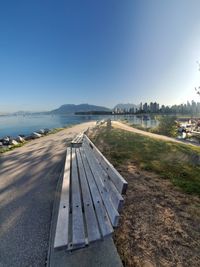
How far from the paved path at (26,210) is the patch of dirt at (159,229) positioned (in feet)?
3.99

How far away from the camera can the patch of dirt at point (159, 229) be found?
2.13 metres

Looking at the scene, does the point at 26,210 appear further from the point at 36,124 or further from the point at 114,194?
the point at 36,124

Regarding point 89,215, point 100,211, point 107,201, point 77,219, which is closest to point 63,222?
point 77,219

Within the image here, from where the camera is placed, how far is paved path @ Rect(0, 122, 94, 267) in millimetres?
2252

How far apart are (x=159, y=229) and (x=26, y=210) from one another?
2.51 meters

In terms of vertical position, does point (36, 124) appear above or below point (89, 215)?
below

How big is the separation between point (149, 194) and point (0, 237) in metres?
2.97

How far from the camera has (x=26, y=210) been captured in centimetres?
322

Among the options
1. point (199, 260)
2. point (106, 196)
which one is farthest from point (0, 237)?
point (199, 260)

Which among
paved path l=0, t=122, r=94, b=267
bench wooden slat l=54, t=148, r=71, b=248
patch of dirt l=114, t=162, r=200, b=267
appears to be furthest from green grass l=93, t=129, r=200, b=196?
bench wooden slat l=54, t=148, r=71, b=248

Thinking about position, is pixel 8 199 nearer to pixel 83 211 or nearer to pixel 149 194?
pixel 83 211

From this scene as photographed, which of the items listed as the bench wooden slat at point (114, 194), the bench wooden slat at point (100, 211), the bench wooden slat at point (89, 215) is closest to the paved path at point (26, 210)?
the bench wooden slat at point (89, 215)

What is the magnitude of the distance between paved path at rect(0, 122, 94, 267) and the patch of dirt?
1217 mm

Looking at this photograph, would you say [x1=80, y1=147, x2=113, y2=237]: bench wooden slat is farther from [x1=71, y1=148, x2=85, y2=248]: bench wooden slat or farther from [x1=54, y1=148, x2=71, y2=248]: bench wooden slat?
[x1=54, y1=148, x2=71, y2=248]: bench wooden slat
